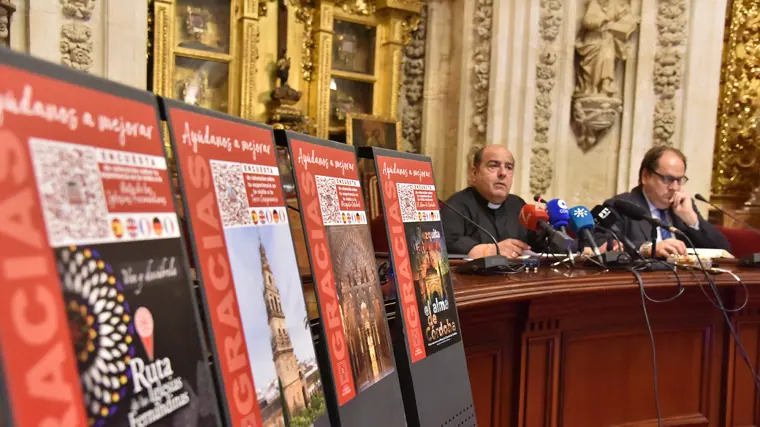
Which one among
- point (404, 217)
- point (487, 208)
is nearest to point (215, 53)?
point (487, 208)

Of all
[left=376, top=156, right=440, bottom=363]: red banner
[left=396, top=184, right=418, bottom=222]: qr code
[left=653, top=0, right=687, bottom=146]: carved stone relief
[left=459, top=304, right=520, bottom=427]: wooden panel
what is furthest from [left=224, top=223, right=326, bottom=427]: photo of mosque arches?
[left=653, top=0, right=687, bottom=146]: carved stone relief

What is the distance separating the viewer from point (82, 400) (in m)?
0.66

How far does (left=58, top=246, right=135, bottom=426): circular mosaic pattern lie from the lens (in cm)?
67

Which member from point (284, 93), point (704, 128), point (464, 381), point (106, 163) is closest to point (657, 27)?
point (704, 128)

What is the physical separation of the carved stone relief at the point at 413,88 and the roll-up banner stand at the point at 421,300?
449 cm

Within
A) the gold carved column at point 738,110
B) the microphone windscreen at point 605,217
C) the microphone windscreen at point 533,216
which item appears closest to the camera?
the microphone windscreen at point 533,216

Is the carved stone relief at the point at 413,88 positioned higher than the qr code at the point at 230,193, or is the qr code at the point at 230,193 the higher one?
the carved stone relief at the point at 413,88

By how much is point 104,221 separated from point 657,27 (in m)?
6.10

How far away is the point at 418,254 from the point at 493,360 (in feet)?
A: 2.96

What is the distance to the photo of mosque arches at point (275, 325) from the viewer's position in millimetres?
987

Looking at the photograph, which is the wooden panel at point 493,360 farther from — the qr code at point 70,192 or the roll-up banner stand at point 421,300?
the qr code at point 70,192

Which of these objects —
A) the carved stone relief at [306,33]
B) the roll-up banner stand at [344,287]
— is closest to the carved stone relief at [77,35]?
the carved stone relief at [306,33]

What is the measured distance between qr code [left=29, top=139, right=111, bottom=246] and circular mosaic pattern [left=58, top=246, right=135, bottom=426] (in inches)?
0.8

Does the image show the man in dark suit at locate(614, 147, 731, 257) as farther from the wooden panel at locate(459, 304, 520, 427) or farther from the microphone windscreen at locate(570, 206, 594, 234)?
the wooden panel at locate(459, 304, 520, 427)
